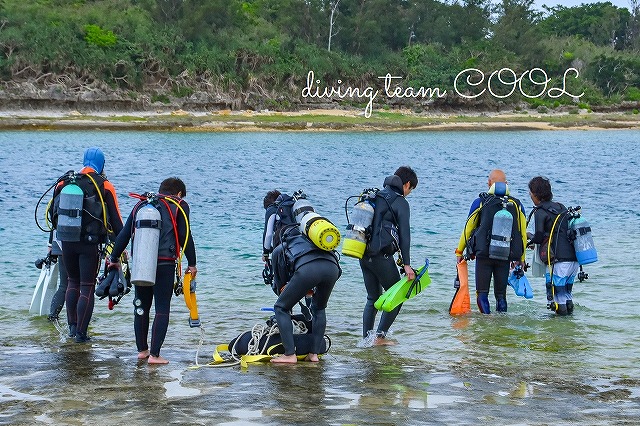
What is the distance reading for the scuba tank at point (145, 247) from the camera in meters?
8.58

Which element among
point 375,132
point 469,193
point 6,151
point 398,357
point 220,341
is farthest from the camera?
point 375,132

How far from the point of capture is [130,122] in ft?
239

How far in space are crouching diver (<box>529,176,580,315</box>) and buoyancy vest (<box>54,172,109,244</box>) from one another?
474cm

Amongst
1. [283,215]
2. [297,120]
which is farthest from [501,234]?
[297,120]

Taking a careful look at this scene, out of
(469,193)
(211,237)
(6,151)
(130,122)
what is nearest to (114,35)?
(130,122)

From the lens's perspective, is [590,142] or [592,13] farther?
[592,13]

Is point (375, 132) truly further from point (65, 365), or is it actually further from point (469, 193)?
point (65, 365)

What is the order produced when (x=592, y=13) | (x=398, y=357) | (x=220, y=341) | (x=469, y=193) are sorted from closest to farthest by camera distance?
(x=398, y=357), (x=220, y=341), (x=469, y=193), (x=592, y=13)

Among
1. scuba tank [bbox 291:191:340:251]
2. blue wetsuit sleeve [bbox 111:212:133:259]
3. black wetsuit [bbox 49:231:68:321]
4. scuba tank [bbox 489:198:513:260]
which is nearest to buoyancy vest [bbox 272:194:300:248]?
scuba tank [bbox 291:191:340:251]

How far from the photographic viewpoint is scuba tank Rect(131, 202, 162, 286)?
28.1 ft

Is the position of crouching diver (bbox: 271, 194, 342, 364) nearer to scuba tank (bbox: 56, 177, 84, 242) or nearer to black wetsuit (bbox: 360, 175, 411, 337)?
black wetsuit (bbox: 360, 175, 411, 337)

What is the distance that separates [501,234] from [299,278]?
11.0ft

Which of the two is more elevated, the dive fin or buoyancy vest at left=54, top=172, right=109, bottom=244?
buoyancy vest at left=54, top=172, right=109, bottom=244

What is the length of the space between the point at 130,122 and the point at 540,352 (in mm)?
64697
